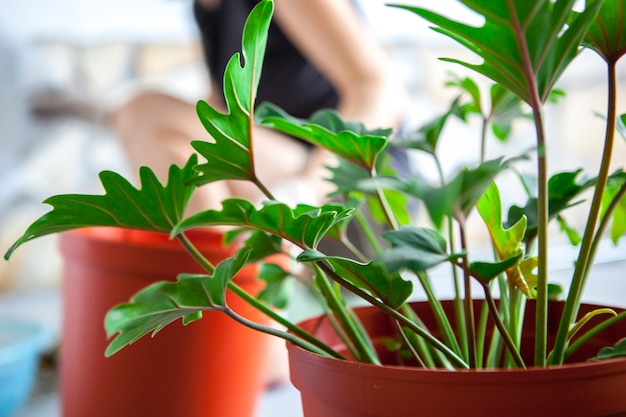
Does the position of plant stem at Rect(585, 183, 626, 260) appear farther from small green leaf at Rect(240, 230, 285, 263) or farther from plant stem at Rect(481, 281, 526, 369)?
small green leaf at Rect(240, 230, 285, 263)

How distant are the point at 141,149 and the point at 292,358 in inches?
38.5

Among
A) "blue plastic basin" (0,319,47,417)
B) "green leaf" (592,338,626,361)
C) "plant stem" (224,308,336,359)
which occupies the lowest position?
"blue plastic basin" (0,319,47,417)

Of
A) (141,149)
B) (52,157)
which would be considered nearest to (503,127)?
(141,149)

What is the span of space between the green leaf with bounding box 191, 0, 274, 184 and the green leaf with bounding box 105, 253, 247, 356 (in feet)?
0.19

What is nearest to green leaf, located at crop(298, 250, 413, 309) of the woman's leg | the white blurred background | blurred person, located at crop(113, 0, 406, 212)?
blurred person, located at crop(113, 0, 406, 212)

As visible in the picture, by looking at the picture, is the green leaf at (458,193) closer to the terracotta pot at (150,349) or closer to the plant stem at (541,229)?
the plant stem at (541,229)

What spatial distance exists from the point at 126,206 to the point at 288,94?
1.16 meters

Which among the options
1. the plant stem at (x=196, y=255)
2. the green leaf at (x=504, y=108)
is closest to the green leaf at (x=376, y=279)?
the plant stem at (x=196, y=255)

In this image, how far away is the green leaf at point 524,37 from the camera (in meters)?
0.31

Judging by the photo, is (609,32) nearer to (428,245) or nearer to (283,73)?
(428,245)

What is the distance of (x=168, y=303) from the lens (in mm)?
412

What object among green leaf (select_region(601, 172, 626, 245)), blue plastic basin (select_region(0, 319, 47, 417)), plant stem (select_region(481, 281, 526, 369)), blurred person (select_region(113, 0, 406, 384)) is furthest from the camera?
blurred person (select_region(113, 0, 406, 384))

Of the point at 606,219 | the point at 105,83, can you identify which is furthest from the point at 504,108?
the point at 105,83

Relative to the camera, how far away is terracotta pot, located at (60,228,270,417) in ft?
2.36
